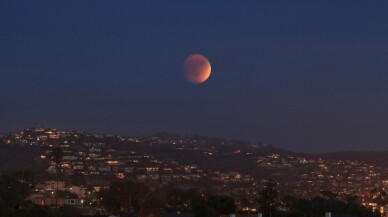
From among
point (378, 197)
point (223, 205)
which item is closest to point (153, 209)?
point (223, 205)

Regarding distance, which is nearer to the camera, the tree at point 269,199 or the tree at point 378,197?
the tree at point 269,199

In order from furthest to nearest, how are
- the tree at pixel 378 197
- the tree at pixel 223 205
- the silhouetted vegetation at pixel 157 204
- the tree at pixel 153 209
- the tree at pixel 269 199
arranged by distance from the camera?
1. the tree at pixel 378 197
2. the tree at pixel 269 199
3. the tree at pixel 223 205
4. the silhouetted vegetation at pixel 157 204
5. the tree at pixel 153 209

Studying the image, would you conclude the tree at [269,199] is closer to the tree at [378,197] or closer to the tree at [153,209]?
the tree at [153,209]

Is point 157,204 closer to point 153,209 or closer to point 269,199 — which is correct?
point 153,209

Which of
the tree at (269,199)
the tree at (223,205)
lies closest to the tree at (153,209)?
the tree at (223,205)

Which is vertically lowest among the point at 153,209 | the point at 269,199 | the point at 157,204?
the point at 153,209

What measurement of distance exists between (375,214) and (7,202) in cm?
3452

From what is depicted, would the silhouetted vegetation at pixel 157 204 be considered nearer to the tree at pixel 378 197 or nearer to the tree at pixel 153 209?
the tree at pixel 153 209

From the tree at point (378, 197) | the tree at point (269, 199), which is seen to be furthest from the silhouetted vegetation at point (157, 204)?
the tree at point (378, 197)

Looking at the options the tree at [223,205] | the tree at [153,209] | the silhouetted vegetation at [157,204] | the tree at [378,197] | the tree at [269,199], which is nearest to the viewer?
the tree at [153,209]

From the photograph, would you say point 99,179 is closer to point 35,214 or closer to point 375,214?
point 375,214

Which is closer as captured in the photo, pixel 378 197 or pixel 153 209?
pixel 153 209

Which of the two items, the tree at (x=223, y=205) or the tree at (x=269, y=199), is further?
the tree at (x=269, y=199)

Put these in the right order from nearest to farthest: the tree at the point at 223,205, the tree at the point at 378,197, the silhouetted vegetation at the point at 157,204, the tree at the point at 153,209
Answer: the tree at the point at 153,209 < the silhouetted vegetation at the point at 157,204 < the tree at the point at 223,205 < the tree at the point at 378,197
